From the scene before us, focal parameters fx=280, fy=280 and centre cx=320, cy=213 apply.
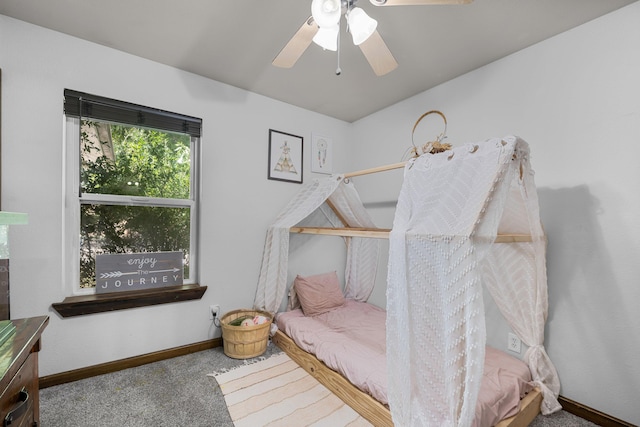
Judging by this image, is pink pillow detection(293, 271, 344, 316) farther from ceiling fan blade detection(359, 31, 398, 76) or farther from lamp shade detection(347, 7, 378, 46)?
lamp shade detection(347, 7, 378, 46)

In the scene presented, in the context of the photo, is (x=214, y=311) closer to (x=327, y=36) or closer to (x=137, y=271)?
(x=137, y=271)

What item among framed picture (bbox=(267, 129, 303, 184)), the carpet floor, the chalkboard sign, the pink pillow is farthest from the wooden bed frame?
framed picture (bbox=(267, 129, 303, 184))

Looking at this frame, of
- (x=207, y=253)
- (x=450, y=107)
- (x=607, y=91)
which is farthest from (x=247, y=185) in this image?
(x=607, y=91)

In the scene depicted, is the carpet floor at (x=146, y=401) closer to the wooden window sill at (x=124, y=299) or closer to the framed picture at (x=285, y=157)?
the wooden window sill at (x=124, y=299)

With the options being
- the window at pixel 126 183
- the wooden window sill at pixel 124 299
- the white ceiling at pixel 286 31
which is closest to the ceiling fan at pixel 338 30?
the white ceiling at pixel 286 31

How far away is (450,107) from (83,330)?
3345 mm

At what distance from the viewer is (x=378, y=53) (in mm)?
1494

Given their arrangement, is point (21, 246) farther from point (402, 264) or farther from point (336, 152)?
point (336, 152)

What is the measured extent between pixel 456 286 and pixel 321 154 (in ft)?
7.55

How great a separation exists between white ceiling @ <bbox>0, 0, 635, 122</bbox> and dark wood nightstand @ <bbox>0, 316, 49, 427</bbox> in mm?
1773

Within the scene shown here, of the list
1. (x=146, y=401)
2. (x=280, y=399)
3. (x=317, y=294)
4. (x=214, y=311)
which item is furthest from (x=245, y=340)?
(x=317, y=294)

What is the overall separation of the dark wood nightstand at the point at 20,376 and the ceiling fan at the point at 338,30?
1635 millimetres

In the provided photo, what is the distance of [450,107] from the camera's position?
247cm

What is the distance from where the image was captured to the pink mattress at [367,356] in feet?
4.82
